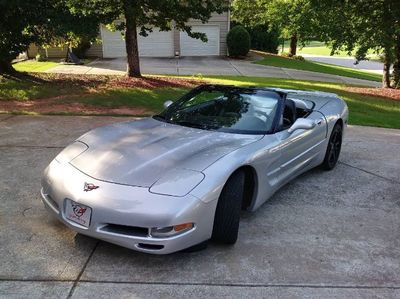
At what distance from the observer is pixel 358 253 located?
3.75m

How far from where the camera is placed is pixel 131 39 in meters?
13.0

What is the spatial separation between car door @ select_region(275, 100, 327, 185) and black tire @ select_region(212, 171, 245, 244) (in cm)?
98

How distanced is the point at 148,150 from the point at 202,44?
1004 inches

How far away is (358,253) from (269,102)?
1.87 m

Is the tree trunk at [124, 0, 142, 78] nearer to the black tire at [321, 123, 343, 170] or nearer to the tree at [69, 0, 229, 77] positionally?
the tree at [69, 0, 229, 77]

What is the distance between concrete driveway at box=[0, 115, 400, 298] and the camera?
10.2 ft

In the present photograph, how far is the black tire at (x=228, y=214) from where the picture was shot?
3533mm

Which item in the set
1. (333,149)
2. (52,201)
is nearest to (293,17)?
(333,149)

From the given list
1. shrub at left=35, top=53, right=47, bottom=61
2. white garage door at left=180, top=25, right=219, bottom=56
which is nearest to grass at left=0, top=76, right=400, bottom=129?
shrub at left=35, top=53, right=47, bottom=61

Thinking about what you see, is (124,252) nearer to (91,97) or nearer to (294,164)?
(294,164)

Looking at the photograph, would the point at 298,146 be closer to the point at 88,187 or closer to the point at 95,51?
the point at 88,187

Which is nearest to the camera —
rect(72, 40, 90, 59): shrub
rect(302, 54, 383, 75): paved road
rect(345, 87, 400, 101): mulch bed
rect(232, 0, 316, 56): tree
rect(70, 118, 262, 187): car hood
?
rect(70, 118, 262, 187): car hood

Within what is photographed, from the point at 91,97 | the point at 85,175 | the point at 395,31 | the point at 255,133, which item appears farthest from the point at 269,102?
the point at 395,31

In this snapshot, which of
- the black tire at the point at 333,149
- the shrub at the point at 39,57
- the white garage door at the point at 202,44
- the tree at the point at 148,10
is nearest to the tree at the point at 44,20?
the tree at the point at 148,10
